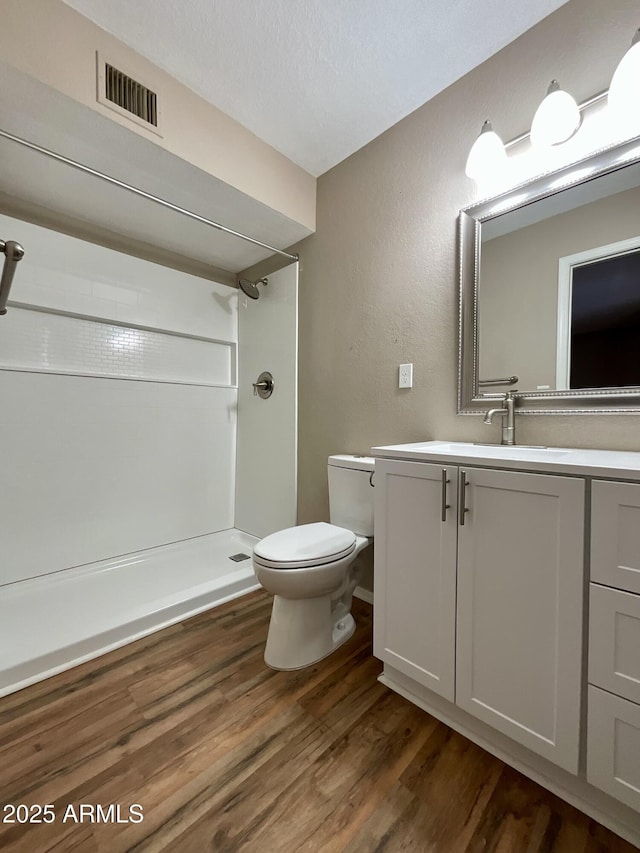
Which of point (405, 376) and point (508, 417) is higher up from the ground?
point (405, 376)

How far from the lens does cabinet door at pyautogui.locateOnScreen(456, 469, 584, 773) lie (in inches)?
32.7

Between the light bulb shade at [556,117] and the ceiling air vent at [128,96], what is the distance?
1.40 meters

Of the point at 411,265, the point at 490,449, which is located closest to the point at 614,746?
the point at 490,449

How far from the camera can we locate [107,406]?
2.07 meters

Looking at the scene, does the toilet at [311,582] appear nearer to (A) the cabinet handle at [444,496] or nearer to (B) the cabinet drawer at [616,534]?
(A) the cabinet handle at [444,496]

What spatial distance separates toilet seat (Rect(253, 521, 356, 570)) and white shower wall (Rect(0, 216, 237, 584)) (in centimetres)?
119

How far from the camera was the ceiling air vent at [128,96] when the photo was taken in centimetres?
130

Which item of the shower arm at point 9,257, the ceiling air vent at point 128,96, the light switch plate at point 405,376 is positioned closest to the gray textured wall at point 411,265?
the light switch plate at point 405,376

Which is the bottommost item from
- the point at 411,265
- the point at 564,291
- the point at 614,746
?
the point at 614,746

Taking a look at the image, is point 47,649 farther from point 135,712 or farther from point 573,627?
point 573,627

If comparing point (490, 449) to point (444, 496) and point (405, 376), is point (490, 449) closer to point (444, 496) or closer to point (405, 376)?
point (444, 496)

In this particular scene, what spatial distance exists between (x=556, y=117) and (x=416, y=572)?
59.7 inches

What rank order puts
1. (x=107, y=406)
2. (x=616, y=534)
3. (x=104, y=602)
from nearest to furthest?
(x=616, y=534) < (x=104, y=602) < (x=107, y=406)

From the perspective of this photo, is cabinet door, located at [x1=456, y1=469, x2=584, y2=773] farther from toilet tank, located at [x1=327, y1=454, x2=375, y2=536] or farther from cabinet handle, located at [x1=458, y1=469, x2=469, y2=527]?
toilet tank, located at [x1=327, y1=454, x2=375, y2=536]
